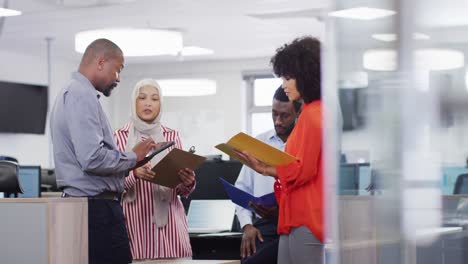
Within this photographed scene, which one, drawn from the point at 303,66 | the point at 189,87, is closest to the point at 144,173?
the point at 303,66

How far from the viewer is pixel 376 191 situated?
178 centimetres

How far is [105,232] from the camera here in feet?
10.4

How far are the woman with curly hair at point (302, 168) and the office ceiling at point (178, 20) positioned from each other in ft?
20.1

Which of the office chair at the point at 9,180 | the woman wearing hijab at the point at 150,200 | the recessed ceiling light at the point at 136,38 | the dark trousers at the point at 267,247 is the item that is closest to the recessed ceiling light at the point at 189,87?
the recessed ceiling light at the point at 136,38

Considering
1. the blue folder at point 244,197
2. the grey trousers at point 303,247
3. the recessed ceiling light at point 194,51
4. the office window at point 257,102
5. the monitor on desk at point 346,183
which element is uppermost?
the recessed ceiling light at point 194,51

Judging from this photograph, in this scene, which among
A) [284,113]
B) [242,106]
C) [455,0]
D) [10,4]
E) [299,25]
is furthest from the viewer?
[242,106]

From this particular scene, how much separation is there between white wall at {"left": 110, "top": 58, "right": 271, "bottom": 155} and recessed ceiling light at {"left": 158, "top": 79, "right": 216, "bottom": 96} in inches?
3.2

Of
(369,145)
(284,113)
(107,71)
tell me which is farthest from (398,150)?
(284,113)

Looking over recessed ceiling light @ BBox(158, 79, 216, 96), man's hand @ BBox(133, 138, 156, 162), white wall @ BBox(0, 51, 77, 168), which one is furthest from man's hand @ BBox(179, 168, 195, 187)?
recessed ceiling light @ BBox(158, 79, 216, 96)

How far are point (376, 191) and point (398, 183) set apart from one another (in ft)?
0.18

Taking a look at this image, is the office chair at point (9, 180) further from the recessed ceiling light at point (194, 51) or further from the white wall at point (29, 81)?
the recessed ceiling light at point (194, 51)

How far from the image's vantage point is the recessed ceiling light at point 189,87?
1480 centimetres

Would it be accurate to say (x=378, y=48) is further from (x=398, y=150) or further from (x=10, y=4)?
(x=10, y=4)

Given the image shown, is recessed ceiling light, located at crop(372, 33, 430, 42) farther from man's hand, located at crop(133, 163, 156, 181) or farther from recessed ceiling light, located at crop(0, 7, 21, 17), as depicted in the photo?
recessed ceiling light, located at crop(0, 7, 21, 17)
